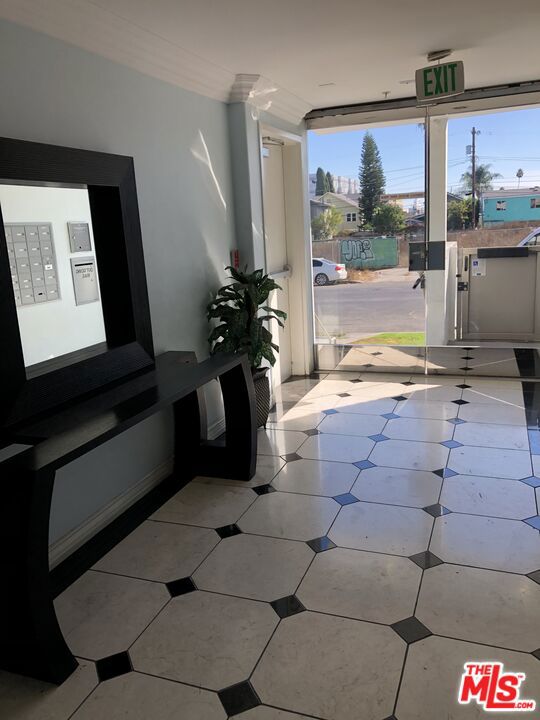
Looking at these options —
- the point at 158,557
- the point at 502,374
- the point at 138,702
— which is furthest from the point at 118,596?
the point at 502,374

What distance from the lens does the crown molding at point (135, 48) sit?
2611mm

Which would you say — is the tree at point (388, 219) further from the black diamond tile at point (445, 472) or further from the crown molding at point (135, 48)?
the black diamond tile at point (445, 472)

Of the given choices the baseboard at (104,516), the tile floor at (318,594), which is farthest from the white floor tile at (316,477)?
the baseboard at (104,516)

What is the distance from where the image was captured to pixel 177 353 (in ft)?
12.3

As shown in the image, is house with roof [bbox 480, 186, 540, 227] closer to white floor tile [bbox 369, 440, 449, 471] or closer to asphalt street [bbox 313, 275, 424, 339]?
asphalt street [bbox 313, 275, 424, 339]

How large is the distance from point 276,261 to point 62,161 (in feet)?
10.8

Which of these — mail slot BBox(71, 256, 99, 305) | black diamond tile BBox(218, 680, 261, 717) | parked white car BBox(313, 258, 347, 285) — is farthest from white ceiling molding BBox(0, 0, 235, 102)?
black diamond tile BBox(218, 680, 261, 717)

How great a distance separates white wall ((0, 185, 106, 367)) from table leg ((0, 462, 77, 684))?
30.5 inches

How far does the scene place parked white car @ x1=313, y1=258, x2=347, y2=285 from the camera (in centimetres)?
619

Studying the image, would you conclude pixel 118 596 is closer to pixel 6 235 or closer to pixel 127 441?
pixel 127 441

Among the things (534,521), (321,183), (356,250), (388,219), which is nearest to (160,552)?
(534,521)

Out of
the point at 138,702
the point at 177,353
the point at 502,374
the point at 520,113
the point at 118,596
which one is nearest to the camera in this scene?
the point at 138,702

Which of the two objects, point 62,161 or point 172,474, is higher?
point 62,161

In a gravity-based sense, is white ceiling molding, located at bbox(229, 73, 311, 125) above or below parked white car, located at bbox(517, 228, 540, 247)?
above
